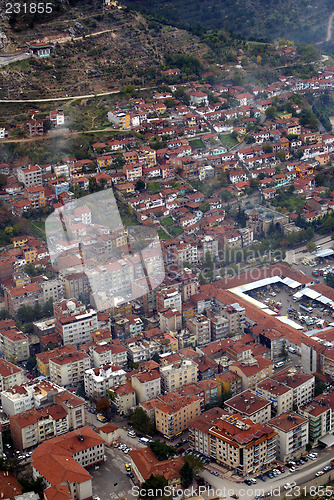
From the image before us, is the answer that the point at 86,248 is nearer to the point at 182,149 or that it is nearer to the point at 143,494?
the point at 182,149

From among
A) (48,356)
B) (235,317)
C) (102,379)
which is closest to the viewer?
(102,379)

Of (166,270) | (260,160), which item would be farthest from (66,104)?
(166,270)

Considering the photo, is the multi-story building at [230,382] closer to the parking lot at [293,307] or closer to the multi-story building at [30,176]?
the parking lot at [293,307]

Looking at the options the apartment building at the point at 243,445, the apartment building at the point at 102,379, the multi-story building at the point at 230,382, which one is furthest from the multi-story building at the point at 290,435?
the apartment building at the point at 102,379

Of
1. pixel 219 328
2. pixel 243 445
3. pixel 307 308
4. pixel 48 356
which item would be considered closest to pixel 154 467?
pixel 243 445

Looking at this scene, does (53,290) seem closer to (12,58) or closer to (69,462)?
(69,462)
